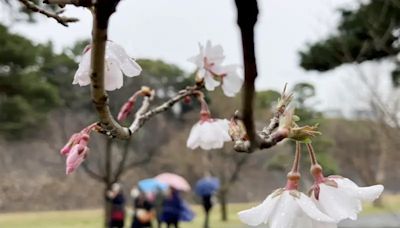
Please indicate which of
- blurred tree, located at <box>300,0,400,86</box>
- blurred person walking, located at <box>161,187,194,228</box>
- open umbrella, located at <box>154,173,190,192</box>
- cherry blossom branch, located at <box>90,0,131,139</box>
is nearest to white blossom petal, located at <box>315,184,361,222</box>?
cherry blossom branch, located at <box>90,0,131,139</box>

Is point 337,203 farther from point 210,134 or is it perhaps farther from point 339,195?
point 210,134

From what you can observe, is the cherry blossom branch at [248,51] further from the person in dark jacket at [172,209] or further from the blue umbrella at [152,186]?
the blue umbrella at [152,186]

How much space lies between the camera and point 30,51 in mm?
8711

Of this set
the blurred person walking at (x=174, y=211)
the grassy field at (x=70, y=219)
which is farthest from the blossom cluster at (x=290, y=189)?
the grassy field at (x=70, y=219)

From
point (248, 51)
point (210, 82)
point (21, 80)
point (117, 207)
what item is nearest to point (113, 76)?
point (248, 51)

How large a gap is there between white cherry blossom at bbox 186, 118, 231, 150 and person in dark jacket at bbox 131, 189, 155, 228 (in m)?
7.27

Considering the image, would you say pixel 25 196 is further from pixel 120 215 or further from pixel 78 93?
pixel 120 215

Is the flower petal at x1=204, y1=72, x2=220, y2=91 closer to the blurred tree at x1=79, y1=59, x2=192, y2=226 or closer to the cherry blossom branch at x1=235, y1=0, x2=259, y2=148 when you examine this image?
the cherry blossom branch at x1=235, y1=0, x2=259, y2=148

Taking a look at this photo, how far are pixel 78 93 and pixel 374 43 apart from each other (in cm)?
974

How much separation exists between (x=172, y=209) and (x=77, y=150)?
758 centimetres

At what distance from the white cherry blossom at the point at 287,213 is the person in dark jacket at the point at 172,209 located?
25.0 ft

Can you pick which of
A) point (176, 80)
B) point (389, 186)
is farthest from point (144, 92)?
point (389, 186)

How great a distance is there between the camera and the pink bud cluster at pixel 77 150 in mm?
701

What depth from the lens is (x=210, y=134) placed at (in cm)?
119
